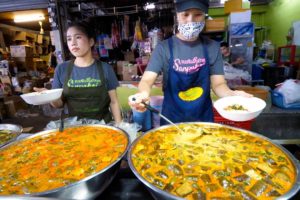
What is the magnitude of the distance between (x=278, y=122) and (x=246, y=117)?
11.2ft

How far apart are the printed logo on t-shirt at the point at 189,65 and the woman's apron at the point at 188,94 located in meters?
0.03

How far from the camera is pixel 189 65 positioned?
2051mm

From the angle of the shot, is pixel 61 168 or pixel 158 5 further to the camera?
pixel 158 5

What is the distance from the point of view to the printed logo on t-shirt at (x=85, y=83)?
224cm

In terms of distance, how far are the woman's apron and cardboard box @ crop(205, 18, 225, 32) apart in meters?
5.31

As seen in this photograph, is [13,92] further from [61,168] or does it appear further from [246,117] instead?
[246,117]

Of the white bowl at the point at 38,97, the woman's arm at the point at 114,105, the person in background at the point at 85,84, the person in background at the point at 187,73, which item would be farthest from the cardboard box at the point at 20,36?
the person in background at the point at 187,73

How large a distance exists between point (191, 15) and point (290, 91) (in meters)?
3.23

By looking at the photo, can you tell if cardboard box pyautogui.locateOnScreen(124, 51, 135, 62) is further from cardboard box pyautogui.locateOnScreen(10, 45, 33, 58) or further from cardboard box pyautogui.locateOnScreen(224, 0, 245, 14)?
cardboard box pyautogui.locateOnScreen(10, 45, 33, 58)

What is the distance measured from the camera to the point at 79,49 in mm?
2100

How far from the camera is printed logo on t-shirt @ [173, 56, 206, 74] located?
204 centimetres

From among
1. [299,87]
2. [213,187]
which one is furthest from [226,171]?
[299,87]

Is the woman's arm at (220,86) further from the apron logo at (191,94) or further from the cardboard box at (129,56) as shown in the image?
the cardboard box at (129,56)

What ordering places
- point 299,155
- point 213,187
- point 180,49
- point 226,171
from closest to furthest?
point 213,187 < point 226,171 < point 180,49 < point 299,155
